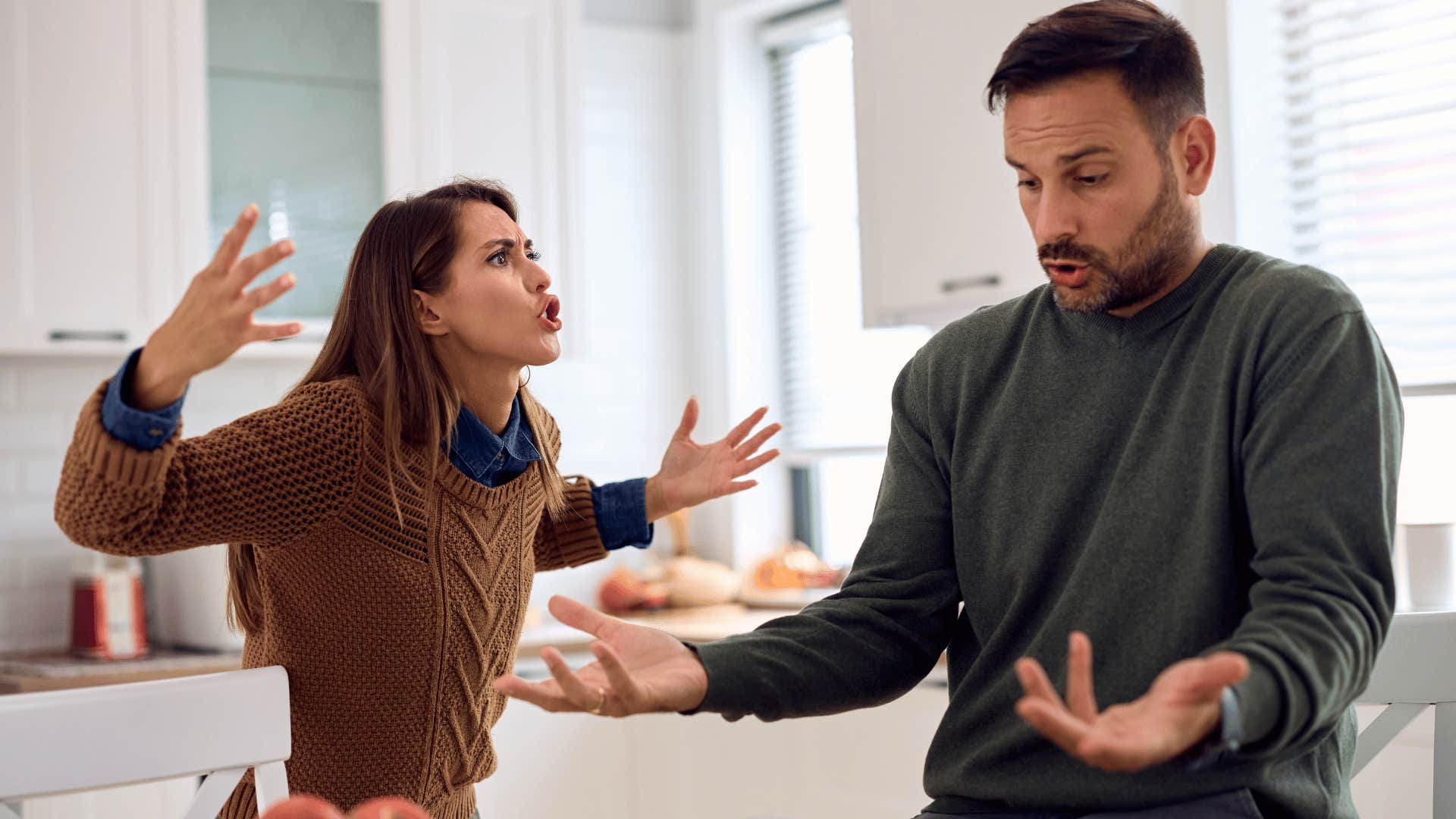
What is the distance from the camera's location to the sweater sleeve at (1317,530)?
1.07m

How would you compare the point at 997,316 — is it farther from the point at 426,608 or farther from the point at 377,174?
the point at 377,174

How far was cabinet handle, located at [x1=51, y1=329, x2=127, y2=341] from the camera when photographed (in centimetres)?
309

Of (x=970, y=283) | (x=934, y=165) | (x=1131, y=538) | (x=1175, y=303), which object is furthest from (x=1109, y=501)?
(x=934, y=165)

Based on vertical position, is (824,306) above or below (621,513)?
above

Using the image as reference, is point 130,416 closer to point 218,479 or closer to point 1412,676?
point 218,479

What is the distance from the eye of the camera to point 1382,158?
106 inches

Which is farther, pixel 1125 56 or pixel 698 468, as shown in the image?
pixel 698 468

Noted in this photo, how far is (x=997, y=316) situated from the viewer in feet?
5.22

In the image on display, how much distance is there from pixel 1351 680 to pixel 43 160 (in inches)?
A: 111

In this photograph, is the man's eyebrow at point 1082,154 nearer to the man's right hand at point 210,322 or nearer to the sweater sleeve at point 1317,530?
the sweater sleeve at point 1317,530

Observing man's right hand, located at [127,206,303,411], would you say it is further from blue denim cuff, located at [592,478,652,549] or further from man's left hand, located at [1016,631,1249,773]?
blue denim cuff, located at [592,478,652,549]

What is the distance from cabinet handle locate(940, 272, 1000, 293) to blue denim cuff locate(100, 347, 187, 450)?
1883mm

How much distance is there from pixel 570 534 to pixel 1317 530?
3.65 feet

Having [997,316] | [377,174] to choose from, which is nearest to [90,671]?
[377,174]
